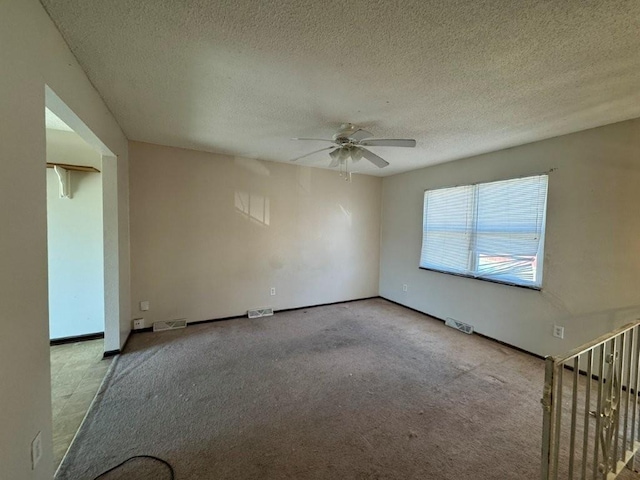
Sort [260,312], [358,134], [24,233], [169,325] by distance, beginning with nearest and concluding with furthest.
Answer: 1. [24,233]
2. [358,134]
3. [169,325]
4. [260,312]

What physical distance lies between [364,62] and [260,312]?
11.6 ft

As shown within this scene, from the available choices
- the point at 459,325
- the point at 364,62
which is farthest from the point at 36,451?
the point at 459,325

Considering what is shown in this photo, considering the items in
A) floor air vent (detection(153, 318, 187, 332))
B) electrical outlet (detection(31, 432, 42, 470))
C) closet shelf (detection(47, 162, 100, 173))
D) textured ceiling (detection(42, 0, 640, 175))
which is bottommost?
floor air vent (detection(153, 318, 187, 332))

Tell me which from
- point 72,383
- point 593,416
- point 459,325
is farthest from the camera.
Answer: point 459,325

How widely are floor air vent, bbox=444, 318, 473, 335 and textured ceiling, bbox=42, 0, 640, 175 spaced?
2.49 metres

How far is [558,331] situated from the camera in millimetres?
2734

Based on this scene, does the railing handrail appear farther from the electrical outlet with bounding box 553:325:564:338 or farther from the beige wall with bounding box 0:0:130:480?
the beige wall with bounding box 0:0:130:480

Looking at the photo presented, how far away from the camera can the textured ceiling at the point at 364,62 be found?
1.28m

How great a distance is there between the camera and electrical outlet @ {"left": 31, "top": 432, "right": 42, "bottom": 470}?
1.18 m

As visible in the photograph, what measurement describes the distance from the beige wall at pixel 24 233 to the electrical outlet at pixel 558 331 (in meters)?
4.10

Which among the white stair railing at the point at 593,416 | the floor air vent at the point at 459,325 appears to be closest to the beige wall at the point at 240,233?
the floor air vent at the point at 459,325

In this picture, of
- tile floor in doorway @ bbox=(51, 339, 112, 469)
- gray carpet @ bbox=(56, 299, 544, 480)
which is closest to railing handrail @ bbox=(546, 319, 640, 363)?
gray carpet @ bbox=(56, 299, 544, 480)

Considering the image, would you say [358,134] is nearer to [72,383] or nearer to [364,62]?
[364,62]

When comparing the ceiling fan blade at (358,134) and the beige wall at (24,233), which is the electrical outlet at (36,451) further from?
the ceiling fan blade at (358,134)
